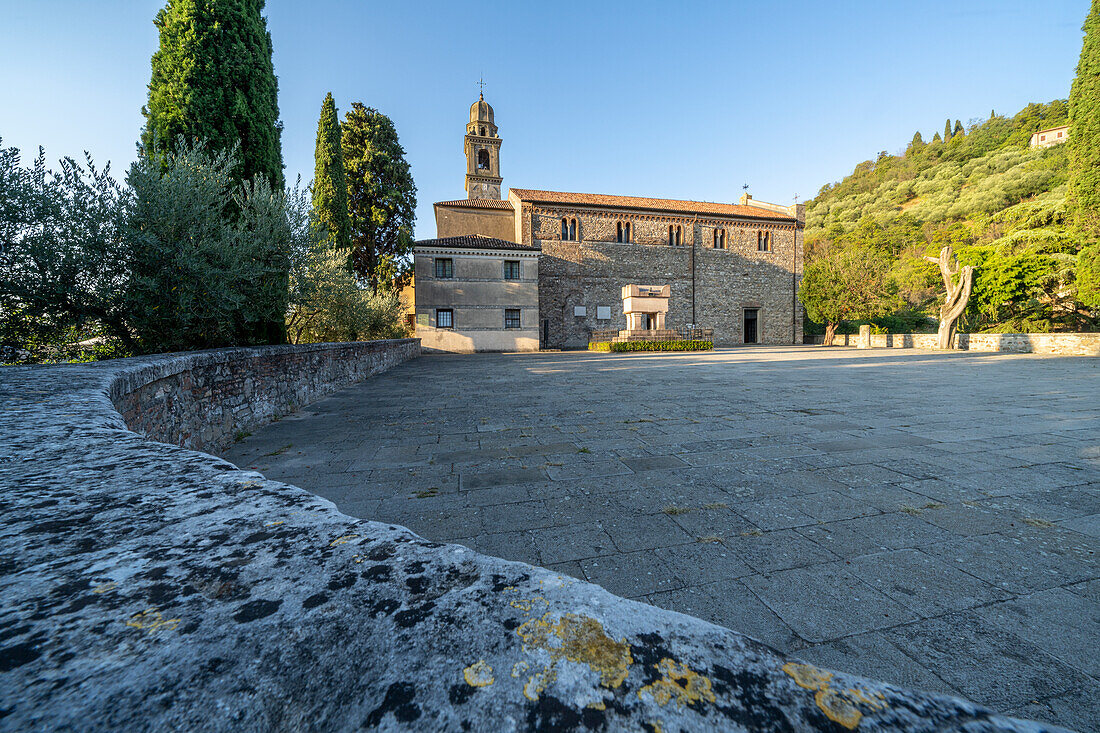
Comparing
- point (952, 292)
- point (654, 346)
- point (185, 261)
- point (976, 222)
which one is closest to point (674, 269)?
point (654, 346)

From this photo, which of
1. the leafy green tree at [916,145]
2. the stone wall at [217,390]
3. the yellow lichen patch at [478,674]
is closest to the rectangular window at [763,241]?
the stone wall at [217,390]

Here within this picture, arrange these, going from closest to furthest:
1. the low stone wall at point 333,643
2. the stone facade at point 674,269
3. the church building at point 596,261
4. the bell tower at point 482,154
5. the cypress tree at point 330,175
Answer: the low stone wall at point 333,643, the cypress tree at point 330,175, the church building at point 596,261, the stone facade at point 674,269, the bell tower at point 482,154

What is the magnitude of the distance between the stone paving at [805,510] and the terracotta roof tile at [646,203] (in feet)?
77.1

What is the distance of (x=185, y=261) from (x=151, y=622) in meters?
5.47

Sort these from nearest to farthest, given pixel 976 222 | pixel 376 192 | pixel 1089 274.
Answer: pixel 1089 274, pixel 376 192, pixel 976 222

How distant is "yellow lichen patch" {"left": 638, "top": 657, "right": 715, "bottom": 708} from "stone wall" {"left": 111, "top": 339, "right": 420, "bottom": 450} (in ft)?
10.8

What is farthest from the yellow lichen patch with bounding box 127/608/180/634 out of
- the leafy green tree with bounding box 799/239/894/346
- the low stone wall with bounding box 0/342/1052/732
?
the leafy green tree with bounding box 799/239/894/346

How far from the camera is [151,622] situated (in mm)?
545

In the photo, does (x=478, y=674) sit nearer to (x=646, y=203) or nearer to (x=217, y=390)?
(x=217, y=390)

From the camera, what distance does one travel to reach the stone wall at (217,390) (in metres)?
3.18

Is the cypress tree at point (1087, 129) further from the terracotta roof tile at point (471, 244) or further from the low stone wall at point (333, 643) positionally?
the low stone wall at point (333, 643)

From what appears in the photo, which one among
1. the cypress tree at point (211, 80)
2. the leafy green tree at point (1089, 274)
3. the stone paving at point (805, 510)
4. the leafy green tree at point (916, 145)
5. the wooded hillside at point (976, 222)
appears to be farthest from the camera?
the leafy green tree at point (916, 145)

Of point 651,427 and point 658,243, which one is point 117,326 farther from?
point 658,243

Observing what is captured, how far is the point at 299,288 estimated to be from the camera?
6.86 m
